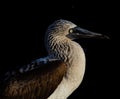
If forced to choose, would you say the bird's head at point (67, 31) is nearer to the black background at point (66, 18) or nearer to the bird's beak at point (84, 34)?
the bird's beak at point (84, 34)

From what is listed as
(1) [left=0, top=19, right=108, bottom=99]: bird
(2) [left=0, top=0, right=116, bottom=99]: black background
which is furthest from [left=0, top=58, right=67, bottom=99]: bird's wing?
(2) [left=0, top=0, right=116, bottom=99]: black background

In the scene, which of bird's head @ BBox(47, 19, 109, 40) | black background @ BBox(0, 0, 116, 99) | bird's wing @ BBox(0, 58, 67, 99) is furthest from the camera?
black background @ BBox(0, 0, 116, 99)

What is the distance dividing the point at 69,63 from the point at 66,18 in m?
2.38

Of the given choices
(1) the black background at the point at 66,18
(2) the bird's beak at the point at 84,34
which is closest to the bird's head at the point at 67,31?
(2) the bird's beak at the point at 84,34

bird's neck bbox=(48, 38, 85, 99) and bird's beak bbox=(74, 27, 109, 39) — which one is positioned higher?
bird's beak bbox=(74, 27, 109, 39)

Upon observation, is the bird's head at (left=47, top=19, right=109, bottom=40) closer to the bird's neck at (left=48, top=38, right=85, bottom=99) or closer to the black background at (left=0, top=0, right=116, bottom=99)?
the bird's neck at (left=48, top=38, right=85, bottom=99)

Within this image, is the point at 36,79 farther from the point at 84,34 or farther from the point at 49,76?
the point at 84,34

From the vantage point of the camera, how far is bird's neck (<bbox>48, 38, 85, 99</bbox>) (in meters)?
7.12

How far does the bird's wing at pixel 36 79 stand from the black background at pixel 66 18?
2344 millimetres

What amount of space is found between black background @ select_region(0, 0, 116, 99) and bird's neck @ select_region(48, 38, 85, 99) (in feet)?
6.67

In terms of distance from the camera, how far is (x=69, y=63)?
721 cm

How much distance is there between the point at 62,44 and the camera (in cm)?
732

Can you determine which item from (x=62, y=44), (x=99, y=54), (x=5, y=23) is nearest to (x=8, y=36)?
(x=5, y=23)

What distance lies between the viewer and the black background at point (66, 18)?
937 cm
